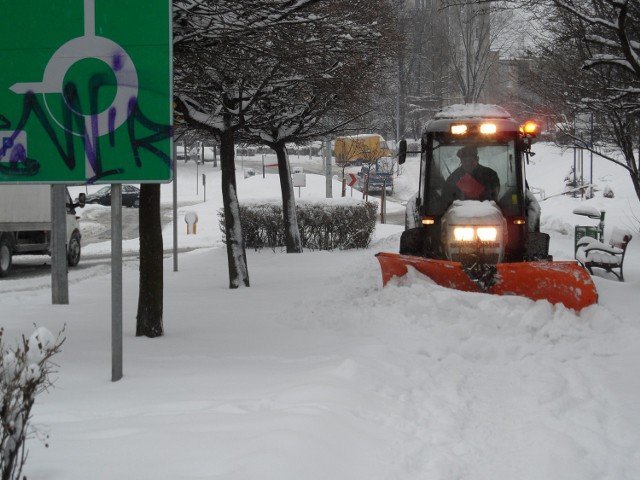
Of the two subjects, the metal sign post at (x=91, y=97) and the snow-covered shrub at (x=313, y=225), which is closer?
the metal sign post at (x=91, y=97)

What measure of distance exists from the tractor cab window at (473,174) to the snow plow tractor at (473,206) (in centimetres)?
1

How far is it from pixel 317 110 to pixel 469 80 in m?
32.7

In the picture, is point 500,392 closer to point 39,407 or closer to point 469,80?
point 39,407

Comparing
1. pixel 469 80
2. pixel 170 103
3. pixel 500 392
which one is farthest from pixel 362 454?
pixel 469 80

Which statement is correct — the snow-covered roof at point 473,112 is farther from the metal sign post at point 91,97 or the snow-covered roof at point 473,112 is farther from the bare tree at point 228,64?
the metal sign post at point 91,97

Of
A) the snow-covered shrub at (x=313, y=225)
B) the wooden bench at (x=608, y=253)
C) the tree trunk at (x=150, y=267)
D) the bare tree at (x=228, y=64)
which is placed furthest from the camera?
the snow-covered shrub at (x=313, y=225)

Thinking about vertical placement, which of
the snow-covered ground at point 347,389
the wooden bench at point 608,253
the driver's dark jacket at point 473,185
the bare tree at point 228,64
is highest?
the bare tree at point 228,64

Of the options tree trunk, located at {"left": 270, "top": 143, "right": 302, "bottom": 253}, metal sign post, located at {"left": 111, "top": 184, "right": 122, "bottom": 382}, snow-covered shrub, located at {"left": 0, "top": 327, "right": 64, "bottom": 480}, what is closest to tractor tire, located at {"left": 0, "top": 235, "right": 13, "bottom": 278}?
tree trunk, located at {"left": 270, "top": 143, "right": 302, "bottom": 253}

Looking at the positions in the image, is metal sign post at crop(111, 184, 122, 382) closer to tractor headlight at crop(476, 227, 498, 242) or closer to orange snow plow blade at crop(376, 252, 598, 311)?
orange snow plow blade at crop(376, 252, 598, 311)

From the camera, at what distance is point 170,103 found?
589cm

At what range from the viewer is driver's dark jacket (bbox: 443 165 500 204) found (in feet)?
35.9

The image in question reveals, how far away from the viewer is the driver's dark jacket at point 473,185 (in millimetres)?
10938

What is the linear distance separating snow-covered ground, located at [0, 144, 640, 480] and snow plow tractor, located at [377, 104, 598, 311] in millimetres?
487

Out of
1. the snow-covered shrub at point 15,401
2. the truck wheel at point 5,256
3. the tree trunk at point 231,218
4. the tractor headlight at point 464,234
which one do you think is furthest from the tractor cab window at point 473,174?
the truck wheel at point 5,256
